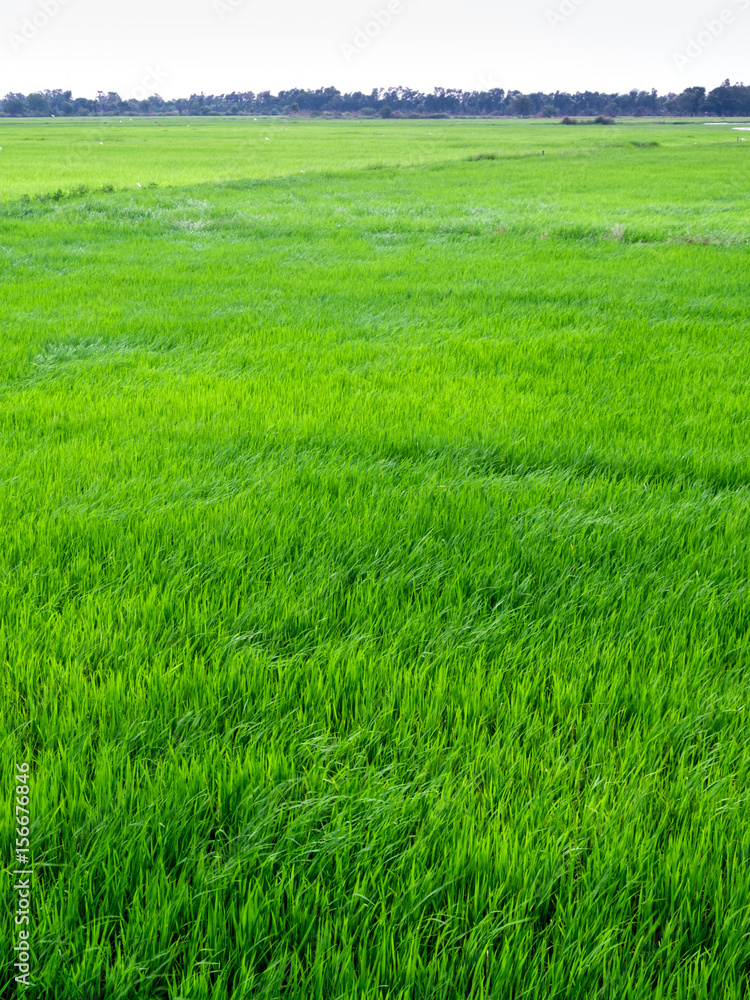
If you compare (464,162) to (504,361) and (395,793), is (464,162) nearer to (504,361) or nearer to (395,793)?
(504,361)

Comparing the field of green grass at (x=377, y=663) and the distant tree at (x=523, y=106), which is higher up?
the distant tree at (x=523, y=106)

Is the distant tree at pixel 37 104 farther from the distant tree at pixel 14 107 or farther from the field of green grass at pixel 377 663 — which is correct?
the field of green grass at pixel 377 663

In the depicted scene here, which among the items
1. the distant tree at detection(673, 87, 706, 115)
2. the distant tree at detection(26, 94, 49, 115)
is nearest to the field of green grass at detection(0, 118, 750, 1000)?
the distant tree at detection(673, 87, 706, 115)

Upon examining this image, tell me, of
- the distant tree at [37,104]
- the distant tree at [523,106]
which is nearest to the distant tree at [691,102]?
the distant tree at [523,106]

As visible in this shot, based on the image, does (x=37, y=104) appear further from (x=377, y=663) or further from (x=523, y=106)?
(x=377, y=663)

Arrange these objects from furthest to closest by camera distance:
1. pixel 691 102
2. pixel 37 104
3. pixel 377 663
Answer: pixel 37 104
pixel 691 102
pixel 377 663

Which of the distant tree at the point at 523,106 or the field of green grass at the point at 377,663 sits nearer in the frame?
the field of green grass at the point at 377,663

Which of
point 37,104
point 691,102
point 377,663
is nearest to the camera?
point 377,663

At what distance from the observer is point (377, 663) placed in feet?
7.34

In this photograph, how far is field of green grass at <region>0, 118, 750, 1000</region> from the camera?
4.51ft

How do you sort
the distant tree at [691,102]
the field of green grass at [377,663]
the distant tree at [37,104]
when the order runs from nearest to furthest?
1. the field of green grass at [377,663]
2. the distant tree at [691,102]
3. the distant tree at [37,104]

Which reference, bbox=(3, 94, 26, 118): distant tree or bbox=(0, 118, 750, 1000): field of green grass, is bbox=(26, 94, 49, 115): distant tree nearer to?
bbox=(3, 94, 26, 118): distant tree

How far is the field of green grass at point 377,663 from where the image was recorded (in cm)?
138

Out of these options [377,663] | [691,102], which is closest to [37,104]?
[691,102]
